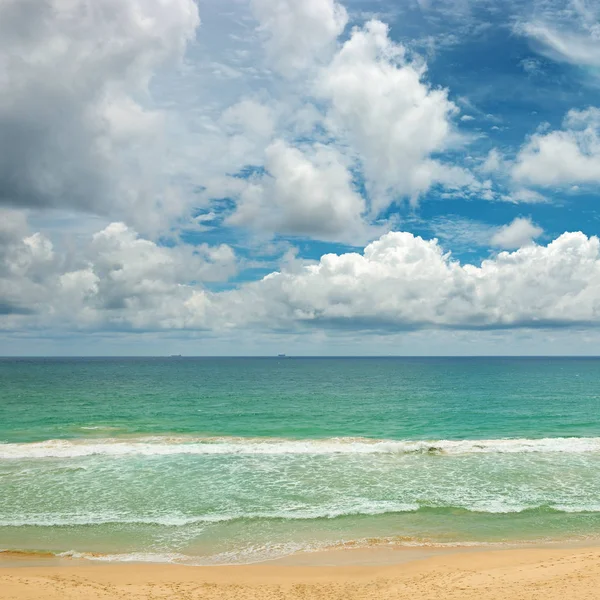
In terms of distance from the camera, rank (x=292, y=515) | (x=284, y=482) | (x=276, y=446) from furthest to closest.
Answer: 1. (x=276, y=446)
2. (x=284, y=482)
3. (x=292, y=515)

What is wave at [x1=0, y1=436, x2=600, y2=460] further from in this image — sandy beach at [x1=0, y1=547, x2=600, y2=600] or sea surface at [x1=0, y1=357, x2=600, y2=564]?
sandy beach at [x1=0, y1=547, x2=600, y2=600]

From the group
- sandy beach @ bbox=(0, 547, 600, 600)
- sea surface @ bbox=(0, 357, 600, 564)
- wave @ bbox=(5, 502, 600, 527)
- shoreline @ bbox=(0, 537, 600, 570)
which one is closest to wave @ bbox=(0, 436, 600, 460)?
sea surface @ bbox=(0, 357, 600, 564)

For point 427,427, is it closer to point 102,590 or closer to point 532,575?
point 532,575

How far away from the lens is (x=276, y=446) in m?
33.6

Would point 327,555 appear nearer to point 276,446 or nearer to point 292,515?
point 292,515

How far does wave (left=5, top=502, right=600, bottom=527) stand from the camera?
19.0 meters

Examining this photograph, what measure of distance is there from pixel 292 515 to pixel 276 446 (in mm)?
14118

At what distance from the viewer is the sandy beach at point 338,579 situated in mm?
13008

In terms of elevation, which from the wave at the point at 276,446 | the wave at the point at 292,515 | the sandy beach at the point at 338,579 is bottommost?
the wave at the point at 276,446

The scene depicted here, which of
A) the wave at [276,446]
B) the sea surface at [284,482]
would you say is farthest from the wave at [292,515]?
the wave at [276,446]

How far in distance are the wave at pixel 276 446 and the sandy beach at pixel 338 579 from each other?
1606cm

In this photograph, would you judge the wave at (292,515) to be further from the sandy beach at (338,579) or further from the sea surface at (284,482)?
the sandy beach at (338,579)

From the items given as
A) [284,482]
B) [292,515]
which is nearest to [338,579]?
[292,515]

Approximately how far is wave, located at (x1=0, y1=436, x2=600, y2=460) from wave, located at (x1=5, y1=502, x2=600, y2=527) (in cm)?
1096
